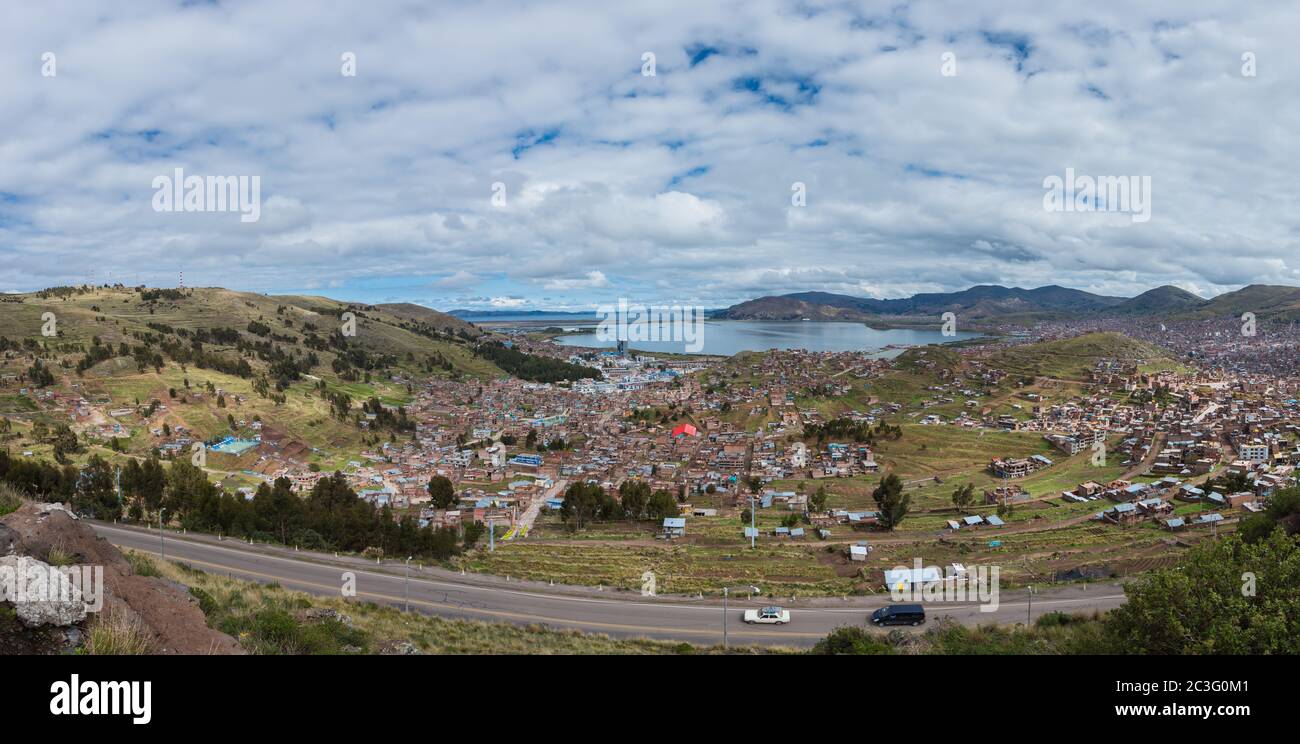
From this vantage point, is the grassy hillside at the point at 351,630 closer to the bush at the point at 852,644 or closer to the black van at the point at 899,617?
the bush at the point at 852,644

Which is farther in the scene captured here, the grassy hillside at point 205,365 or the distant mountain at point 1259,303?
the distant mountain at point 1259,303

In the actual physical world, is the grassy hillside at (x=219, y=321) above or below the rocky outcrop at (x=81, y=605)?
above

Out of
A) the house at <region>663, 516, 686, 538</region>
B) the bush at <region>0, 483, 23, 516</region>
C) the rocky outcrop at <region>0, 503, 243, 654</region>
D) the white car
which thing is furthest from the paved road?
the house at <region>663, 516, 686, 538</region>

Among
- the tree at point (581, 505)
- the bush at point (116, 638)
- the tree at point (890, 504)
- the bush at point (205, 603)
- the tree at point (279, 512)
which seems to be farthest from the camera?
the tree at point (581, 505)

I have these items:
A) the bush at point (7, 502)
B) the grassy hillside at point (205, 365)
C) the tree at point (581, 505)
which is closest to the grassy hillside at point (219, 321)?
the grassy hillside at point (205, 365)

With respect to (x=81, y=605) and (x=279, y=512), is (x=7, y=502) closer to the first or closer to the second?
(x=81, y=605)

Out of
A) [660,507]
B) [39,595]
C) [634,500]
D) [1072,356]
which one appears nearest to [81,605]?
[39,595]
